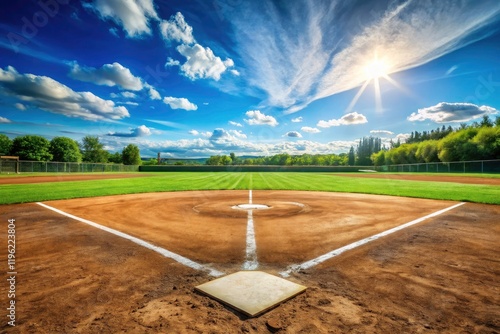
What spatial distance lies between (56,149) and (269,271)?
8983 cm

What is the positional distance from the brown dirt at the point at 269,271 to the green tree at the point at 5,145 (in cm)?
8152

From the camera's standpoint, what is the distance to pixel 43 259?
3941mm

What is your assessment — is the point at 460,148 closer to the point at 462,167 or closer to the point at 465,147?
the point at 465,147

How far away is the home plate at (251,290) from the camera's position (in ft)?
8.33

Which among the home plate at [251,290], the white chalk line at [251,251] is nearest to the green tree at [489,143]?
the white chalk line at [251,251]

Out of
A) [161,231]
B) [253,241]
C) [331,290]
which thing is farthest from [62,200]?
[331,290]

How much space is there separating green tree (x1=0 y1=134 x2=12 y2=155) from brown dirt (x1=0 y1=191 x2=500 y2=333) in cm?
8152

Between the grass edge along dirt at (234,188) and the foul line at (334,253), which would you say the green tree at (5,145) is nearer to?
the grass edge along dirt at (234,188)

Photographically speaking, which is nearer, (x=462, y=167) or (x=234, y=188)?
(x=234, y=188)

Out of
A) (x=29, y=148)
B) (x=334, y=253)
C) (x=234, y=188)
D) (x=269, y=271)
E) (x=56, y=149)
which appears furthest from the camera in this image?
(x=56, y=149)

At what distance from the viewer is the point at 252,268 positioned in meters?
3.57

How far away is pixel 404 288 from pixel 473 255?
7.03 feet

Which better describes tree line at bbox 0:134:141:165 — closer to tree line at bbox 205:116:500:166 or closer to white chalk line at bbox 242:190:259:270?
tree line at bbox 205:116:500:166

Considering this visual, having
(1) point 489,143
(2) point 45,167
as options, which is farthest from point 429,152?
(2) point 45,167
